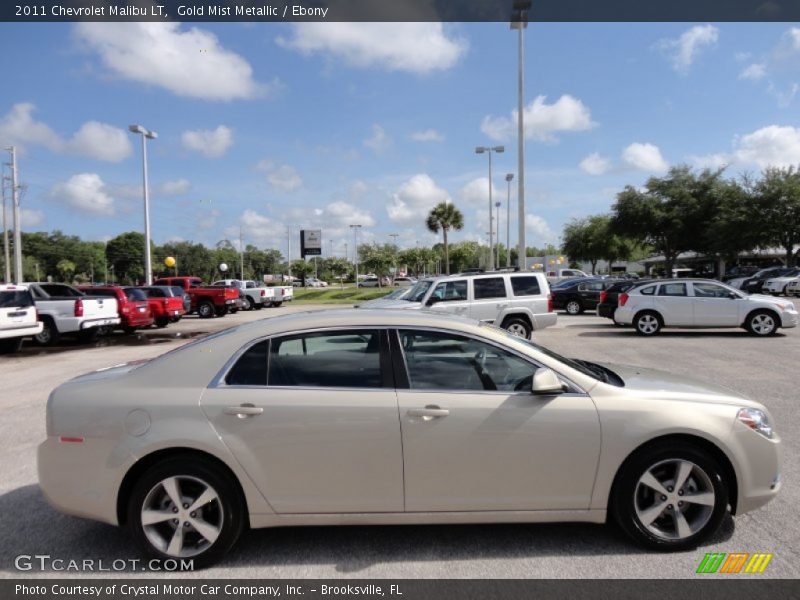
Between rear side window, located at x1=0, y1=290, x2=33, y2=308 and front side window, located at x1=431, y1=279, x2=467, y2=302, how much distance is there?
10.1 m

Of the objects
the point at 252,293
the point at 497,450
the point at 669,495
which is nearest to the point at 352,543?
the point at 497,450

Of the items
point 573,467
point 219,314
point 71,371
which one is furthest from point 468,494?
point 219,314

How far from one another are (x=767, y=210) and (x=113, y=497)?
47.6 m

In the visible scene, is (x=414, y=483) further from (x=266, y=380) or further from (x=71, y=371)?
(x=71, y=371)

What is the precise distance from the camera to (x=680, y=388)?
12.2ft

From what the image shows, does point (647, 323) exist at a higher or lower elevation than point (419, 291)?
lower

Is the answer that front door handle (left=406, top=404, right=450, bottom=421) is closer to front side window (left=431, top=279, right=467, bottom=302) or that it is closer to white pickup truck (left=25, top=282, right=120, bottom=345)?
front side window (left=431, top=279, right=467, bottom=302)

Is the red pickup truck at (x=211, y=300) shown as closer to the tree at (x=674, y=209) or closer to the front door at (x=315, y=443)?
the front door at (x=315, y=443)

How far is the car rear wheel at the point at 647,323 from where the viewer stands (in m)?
15.3

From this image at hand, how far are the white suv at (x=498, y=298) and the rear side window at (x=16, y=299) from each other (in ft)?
29.2

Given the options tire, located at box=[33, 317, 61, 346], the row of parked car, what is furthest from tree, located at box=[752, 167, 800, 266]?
tire, located at box=[33, 317, 61, 346]

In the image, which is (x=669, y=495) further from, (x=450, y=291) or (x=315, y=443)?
(x=450, y=291)

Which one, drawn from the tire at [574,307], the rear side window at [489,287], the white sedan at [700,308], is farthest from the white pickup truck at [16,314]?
the tire at [574,307]
